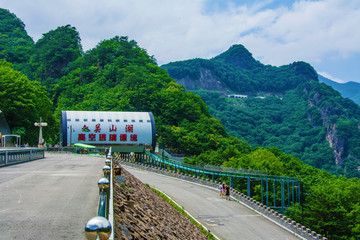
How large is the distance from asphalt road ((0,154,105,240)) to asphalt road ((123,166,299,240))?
48.1 ft

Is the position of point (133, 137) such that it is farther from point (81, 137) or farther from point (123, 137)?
point (81, 137)

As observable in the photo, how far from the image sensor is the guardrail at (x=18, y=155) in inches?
999

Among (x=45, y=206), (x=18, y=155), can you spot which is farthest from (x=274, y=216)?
(x=45, y=206)

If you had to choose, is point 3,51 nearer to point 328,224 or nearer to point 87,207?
point 328,224

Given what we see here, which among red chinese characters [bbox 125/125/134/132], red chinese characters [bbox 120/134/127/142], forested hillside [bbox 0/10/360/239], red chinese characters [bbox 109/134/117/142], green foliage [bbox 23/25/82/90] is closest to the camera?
forested hillside [bbox 0/10/360/239]

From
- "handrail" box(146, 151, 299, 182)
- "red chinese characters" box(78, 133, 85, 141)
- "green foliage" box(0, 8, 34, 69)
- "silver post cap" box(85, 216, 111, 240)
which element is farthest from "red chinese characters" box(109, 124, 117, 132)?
"green foliage" box(0, 8, 34, 69)

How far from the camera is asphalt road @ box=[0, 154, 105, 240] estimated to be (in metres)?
9.02

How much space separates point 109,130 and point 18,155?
143 feet

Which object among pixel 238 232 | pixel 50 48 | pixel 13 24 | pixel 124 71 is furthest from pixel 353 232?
pixel 13 24

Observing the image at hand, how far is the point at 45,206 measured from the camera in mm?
11953

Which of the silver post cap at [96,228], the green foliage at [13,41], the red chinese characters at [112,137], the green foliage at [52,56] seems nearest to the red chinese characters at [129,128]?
the red chinese characters at [112,137]

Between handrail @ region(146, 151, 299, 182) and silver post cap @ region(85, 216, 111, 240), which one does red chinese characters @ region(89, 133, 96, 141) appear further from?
silver post cap @ region(85, 216, 111, 240)

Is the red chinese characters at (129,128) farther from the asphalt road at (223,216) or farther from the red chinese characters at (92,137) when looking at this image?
the asphalt road at (223,216)

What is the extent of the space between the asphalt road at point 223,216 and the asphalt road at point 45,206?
1466cm
